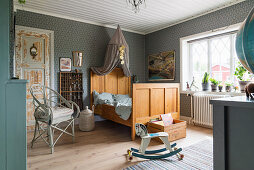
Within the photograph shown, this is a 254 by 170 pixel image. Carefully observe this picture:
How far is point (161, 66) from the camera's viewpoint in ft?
16.9

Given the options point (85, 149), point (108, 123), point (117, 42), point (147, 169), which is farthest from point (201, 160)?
point (117, 42)

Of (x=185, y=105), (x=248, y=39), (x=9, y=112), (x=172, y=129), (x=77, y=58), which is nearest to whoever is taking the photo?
(x=248, y=39)

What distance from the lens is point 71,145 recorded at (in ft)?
9.48

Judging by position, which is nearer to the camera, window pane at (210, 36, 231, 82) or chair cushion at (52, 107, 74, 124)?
chair cushion at (52, 107, 74, 124)

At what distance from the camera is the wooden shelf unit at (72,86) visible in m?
4.20

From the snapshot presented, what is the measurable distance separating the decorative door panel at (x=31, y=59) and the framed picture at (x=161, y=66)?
307 cm

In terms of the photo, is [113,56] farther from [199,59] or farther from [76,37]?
[199,59]

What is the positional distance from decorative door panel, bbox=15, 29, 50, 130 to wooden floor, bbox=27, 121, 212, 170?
1.13 meters

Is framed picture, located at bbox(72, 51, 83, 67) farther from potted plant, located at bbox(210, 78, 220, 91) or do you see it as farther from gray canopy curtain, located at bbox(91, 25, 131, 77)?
potted plant, located at bbox(210, 78, 220, 91)

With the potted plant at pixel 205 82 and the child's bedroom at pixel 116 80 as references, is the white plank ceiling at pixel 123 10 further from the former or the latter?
the potted plant at pixel 205 82

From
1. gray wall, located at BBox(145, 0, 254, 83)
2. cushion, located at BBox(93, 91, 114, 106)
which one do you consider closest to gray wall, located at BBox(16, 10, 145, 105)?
cushion, located at BBox(93, 91, 114, 106)

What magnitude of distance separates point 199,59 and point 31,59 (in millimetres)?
4166

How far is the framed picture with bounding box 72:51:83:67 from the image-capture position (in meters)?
4.35

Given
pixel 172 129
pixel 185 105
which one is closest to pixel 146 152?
pixel 172 129
